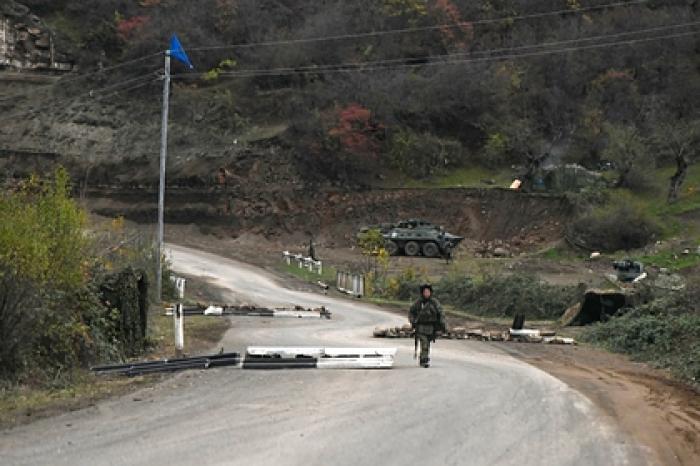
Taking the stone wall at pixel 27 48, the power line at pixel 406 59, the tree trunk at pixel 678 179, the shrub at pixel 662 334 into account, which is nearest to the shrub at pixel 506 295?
the shrub at pixel 662 334

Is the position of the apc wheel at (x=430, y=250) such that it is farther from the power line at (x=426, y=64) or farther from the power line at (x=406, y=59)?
the power line at (x=406, y=59)

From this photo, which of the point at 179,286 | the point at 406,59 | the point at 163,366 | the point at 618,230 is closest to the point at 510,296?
the point at 179,286

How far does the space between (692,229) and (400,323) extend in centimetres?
2546

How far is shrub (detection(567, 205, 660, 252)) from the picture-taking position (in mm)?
45438

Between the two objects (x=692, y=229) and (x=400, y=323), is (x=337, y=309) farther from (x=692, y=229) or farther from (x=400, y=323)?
(x=692, y=229)

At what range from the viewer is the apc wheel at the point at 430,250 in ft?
160

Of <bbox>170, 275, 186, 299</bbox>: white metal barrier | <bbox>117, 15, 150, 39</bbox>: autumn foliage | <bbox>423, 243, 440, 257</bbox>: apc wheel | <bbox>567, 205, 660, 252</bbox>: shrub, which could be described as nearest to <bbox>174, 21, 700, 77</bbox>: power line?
<bbox>117, 15, 150, 39</bbox>: autumn foliage

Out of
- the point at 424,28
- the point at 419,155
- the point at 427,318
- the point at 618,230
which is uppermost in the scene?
the point at 424,28

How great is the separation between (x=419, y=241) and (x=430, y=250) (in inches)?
34.2

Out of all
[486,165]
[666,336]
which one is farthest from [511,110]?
[666,336]

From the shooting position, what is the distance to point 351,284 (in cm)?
3941

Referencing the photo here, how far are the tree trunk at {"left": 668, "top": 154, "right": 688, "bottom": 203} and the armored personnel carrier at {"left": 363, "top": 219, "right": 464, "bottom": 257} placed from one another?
13.7m

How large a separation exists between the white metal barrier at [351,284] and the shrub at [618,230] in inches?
592

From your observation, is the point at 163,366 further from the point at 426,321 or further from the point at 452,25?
the point at 452,25
